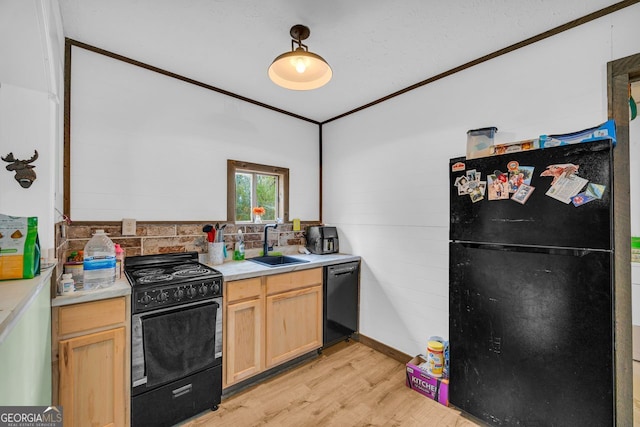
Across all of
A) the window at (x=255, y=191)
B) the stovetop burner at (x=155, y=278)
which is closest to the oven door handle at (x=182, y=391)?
the stovetop burner at (x=155, y=278)

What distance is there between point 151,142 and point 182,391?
186 cm

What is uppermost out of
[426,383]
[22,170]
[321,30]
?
[321,30]

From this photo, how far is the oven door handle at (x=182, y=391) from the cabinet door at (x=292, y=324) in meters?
0.60

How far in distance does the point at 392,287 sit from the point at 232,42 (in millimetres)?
2434

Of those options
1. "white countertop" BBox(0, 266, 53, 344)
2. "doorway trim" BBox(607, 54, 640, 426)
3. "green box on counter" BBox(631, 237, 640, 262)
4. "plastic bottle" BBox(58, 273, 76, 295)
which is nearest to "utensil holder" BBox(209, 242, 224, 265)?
"plastic bottle" BBox(58, 273, 76, 295)

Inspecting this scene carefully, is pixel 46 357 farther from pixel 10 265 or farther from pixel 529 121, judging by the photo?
pixel 529 121

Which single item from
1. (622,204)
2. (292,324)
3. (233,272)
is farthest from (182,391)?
(622,204)

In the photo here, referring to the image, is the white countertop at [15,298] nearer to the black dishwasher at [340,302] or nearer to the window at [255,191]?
the window at [255,191]

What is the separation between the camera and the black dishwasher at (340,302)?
106 inches

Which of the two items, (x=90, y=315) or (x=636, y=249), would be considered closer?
(x=90, y=315)

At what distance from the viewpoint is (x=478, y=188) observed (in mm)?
1742

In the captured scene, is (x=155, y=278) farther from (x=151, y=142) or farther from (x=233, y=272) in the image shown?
(x=151, y=142)

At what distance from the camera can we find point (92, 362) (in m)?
1.54

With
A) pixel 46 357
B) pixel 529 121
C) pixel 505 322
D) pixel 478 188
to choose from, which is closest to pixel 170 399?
pixel 46 357
